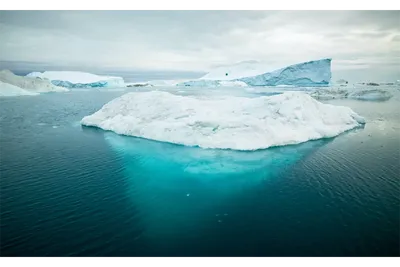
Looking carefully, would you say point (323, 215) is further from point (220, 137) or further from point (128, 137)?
point (128, 137)

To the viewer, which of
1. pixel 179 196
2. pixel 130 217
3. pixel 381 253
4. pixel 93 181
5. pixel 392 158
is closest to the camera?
pixel 381 253

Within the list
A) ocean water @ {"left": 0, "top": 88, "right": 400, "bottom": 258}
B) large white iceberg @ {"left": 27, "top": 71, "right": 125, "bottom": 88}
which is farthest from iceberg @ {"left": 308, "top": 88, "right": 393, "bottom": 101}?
large white iceberg @ {"left": 27, "top": 71, "right": 125, "bottom": 88}

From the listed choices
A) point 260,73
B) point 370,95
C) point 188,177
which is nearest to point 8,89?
point 188,177

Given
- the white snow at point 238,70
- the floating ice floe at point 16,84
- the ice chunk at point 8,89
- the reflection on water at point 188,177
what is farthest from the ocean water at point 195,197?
the white snow at point 238,70

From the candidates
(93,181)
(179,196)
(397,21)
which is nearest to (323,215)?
(179,196)

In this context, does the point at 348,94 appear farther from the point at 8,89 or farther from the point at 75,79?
the point at 8,89
